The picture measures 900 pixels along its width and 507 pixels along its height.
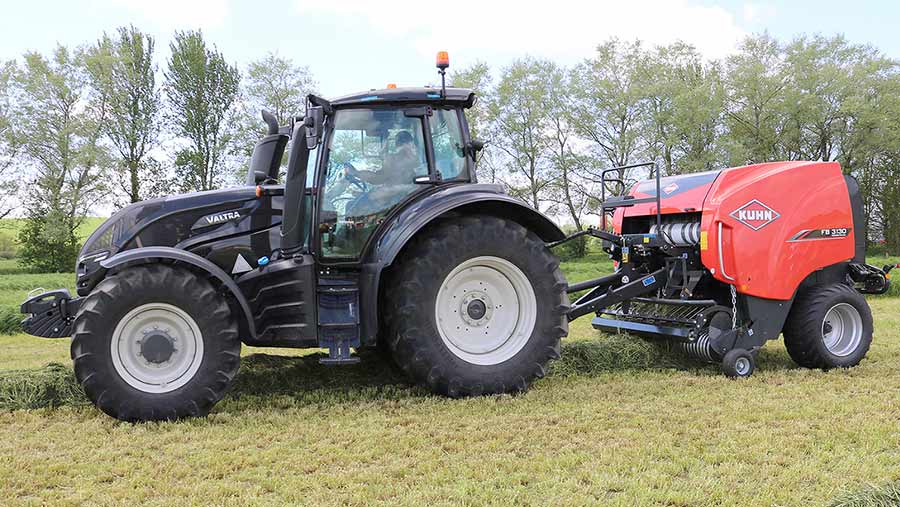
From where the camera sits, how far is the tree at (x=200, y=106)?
33.9m

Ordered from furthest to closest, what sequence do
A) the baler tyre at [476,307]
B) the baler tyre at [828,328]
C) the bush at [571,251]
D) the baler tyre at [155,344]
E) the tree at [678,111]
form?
the tree at [678,111], the bush at [571,251], the baler tyre at [828,328], the baler tyre at [476,307], the baler tyre at [155,344]

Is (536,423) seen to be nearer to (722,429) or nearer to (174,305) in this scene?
(722,429)

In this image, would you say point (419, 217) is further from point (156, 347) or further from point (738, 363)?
point (738, 363)

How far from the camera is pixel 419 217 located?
5.33 metres

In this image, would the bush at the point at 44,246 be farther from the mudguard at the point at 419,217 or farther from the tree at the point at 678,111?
the mudguard at the point at 419,217

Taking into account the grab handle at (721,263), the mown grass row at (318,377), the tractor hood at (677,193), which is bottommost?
the mown grass row at (318,377)

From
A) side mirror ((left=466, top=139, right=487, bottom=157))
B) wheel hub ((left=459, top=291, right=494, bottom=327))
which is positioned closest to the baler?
wheel hub ((left=459, top=291, right=494, bottom=327))

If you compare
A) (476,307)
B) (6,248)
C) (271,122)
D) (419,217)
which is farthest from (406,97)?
(6,248)

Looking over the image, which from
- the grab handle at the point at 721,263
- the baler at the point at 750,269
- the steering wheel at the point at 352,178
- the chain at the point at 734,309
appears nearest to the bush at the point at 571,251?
the baler at the point at 750,269

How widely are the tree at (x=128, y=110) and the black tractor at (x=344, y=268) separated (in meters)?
30.1

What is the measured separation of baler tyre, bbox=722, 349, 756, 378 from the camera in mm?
6344

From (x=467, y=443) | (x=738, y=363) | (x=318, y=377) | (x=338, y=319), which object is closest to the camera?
(x=467, y=443)

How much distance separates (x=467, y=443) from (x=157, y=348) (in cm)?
224

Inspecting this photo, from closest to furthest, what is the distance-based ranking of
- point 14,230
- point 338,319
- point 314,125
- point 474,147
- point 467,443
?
point 467,443 → point 314,125 → point 338,319 → point 474,147 → point 14,230
